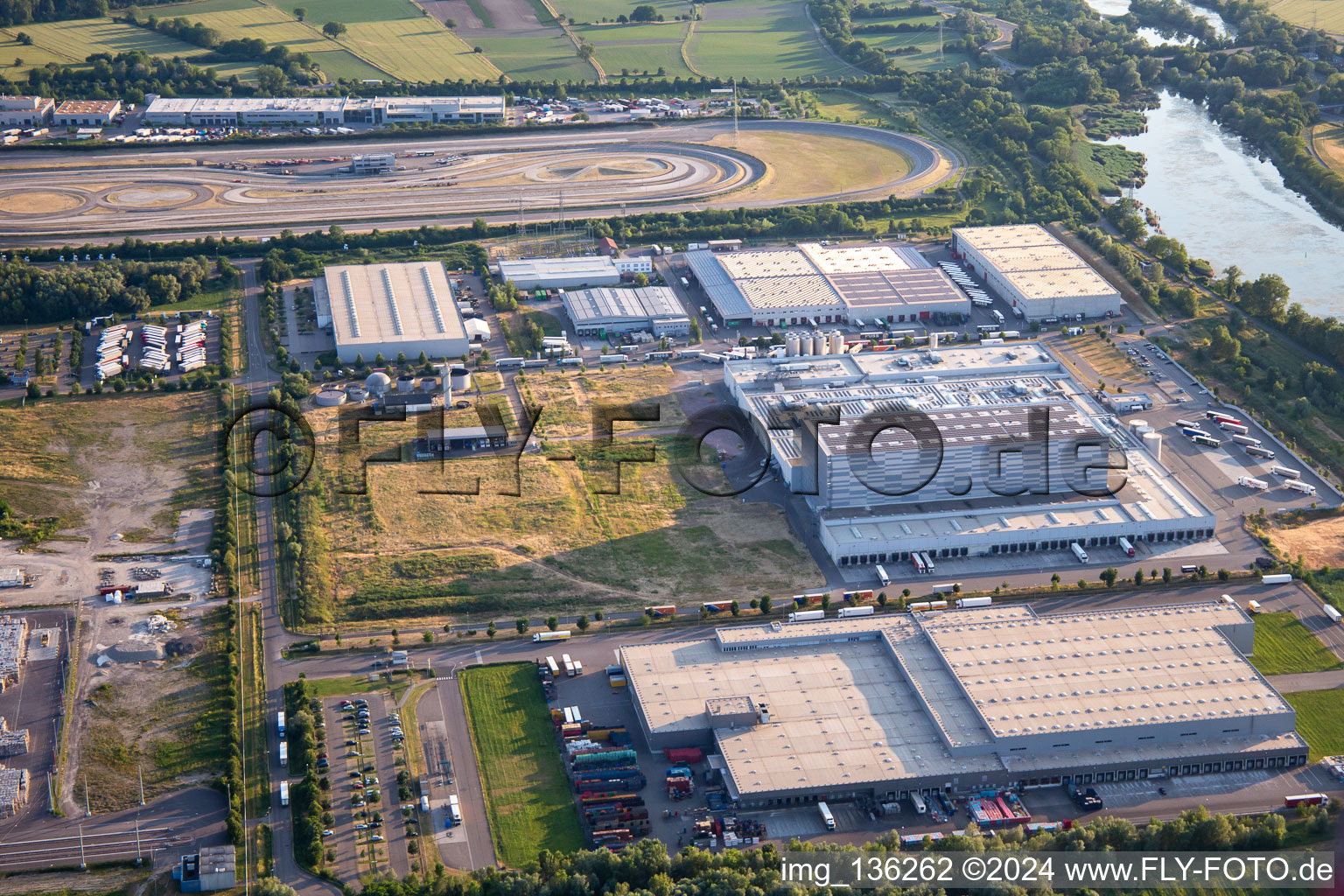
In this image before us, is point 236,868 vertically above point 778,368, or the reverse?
point 778,368

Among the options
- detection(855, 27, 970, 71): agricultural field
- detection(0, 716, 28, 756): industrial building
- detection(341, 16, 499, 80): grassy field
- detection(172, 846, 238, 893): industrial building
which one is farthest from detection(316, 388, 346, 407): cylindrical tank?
detection(855, 27, 970, 71): agricultural field

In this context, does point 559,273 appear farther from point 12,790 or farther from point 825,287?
point 12,790

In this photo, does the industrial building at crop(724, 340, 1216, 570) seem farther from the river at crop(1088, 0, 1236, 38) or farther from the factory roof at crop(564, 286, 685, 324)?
the river at crop(1088, 0, 1236, 38)

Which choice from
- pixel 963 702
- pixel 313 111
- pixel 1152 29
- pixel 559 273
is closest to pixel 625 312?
pixel 559 273

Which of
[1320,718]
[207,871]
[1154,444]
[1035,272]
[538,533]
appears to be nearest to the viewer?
[207,871]

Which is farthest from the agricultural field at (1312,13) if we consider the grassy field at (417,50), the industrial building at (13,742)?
the industrial building at (13,742)

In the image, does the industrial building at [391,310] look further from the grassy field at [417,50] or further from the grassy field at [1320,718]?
the grassy field at [417,50]

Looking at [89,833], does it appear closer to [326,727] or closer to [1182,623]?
[326,727]

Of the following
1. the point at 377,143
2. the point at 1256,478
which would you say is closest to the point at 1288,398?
the point at 1256,478
